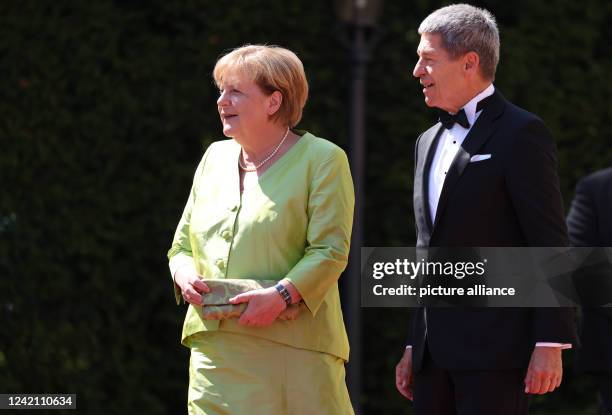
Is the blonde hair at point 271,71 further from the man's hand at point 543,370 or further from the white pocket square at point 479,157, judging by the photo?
the man's hand at point 543,370

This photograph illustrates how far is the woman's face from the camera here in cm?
348

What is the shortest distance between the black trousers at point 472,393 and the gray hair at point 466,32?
0.93 m

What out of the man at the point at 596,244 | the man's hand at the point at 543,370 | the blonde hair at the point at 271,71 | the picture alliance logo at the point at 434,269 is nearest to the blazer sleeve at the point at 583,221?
the man at the point at 596,244

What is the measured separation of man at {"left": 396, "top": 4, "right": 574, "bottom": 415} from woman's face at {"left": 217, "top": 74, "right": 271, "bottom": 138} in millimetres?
511

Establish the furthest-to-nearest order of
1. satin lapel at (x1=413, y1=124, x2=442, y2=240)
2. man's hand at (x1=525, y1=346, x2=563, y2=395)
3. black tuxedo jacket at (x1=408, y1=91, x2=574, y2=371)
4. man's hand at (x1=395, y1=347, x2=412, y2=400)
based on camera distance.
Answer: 1. man's hand at (x1=395, y1=347, x2=412, y2=400)
2. satin lapel at (x1=413, y1=124, x2=442, y2=240)
3. black tuxedo jacket at (x1=408, y1=91, x2=574, y2=371)
4. man's hand at (x1=525, y1=346, x2=563, y2=395)

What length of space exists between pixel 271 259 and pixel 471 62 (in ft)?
2.85

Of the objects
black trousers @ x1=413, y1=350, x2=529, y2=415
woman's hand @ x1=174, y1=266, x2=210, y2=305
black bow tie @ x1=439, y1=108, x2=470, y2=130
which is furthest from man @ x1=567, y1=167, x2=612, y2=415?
woman's hand @ x1=174, y1=266, x2=210, y2=305

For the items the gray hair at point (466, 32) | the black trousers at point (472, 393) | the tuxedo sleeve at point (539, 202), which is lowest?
the black trousers at point (472, 393)

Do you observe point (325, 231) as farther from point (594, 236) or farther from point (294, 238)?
point (594, 236)

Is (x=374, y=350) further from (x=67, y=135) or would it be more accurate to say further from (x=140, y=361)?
(x=67, y=135)

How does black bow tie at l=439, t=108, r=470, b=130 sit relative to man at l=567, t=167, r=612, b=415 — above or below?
above

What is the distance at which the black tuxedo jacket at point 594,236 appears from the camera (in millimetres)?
4457

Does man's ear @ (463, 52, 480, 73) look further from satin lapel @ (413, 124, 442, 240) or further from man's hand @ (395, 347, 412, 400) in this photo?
man's hand @ (395, 347, 412, 400)

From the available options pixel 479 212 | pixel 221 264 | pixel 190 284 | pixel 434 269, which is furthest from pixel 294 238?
pixel 479 212
